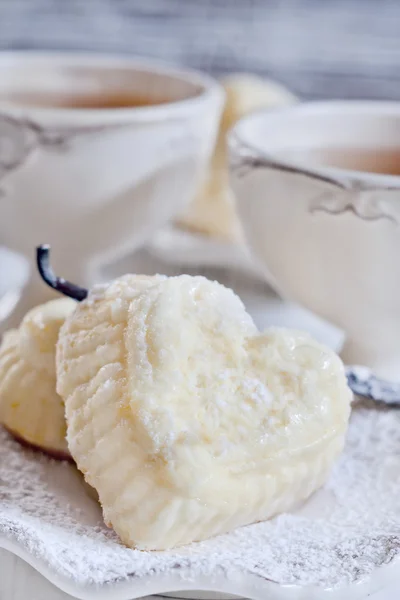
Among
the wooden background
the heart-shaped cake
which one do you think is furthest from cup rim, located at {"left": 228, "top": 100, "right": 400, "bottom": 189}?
the wooden background

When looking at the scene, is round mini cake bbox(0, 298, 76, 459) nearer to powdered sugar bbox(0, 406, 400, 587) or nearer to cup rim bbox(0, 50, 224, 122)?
powdered sugar bbox(0, 406, 400, 587)

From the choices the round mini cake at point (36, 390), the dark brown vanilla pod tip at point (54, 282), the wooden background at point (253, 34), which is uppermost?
the dark brown vanilla pod tip at point (54, 282)

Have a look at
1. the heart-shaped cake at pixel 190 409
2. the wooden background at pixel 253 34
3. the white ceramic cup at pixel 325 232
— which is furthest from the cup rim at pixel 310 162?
the wooden background at pixel 253 34

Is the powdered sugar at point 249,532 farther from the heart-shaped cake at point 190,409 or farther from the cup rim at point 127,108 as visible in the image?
the cup rim at point 127,108

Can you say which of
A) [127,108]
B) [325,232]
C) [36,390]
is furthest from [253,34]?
[36,390]

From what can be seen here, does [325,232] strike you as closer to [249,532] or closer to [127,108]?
[249,532]

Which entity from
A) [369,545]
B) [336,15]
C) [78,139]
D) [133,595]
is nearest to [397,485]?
[369,545]
